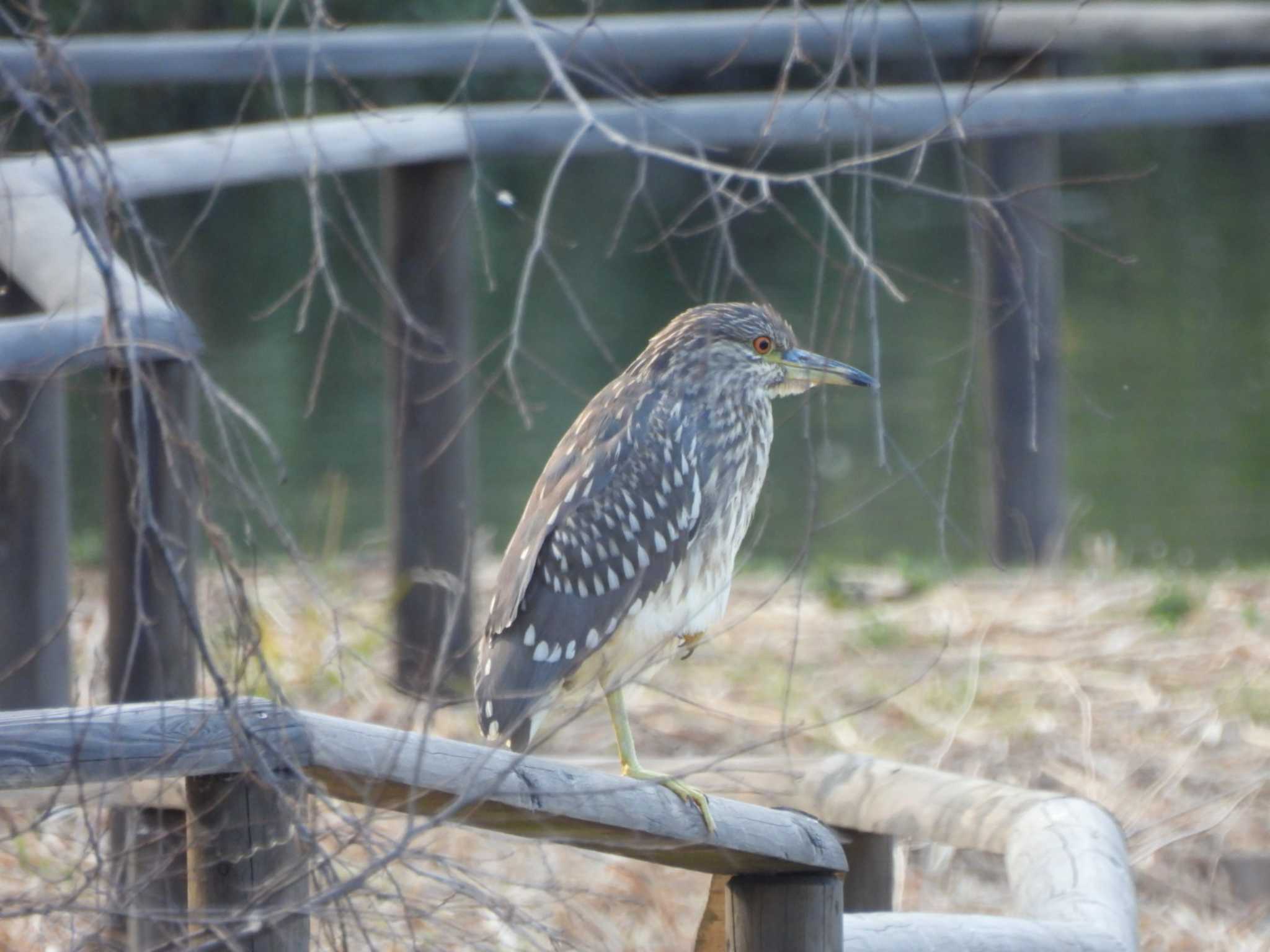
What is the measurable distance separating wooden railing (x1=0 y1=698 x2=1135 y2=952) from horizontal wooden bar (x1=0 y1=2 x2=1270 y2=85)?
2.14 meters

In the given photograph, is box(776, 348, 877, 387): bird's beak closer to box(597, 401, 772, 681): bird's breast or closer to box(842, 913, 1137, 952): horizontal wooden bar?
box(597, 401, 772, 681): bird's breast

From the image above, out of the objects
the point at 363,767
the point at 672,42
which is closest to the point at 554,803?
the point at 363,767

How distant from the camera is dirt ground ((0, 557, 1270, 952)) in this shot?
348 centimetres

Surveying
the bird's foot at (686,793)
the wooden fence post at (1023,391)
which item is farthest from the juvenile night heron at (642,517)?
the wooden fence post at (1023,391)

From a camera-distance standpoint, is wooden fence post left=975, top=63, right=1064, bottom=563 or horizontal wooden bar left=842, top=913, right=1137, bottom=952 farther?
wooden fence post left=975, top=63, right=1064, bottom=563

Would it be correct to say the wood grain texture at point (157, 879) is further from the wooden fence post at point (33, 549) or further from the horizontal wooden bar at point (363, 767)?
the wooden fence post at point (33, 549)

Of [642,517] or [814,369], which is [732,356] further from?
[642,517]

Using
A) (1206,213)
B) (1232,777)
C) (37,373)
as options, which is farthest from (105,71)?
(1206,213)

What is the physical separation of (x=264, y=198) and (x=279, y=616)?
11.9 meters

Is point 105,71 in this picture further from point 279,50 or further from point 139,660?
point 139,660

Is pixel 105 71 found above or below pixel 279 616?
above

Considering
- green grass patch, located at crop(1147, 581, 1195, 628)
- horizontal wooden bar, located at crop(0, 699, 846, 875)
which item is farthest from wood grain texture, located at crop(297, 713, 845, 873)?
green grass patch, located at crop(1147, 581, 1195, 628)

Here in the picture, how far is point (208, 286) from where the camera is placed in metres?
14.2

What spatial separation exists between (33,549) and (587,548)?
1.00 metres
